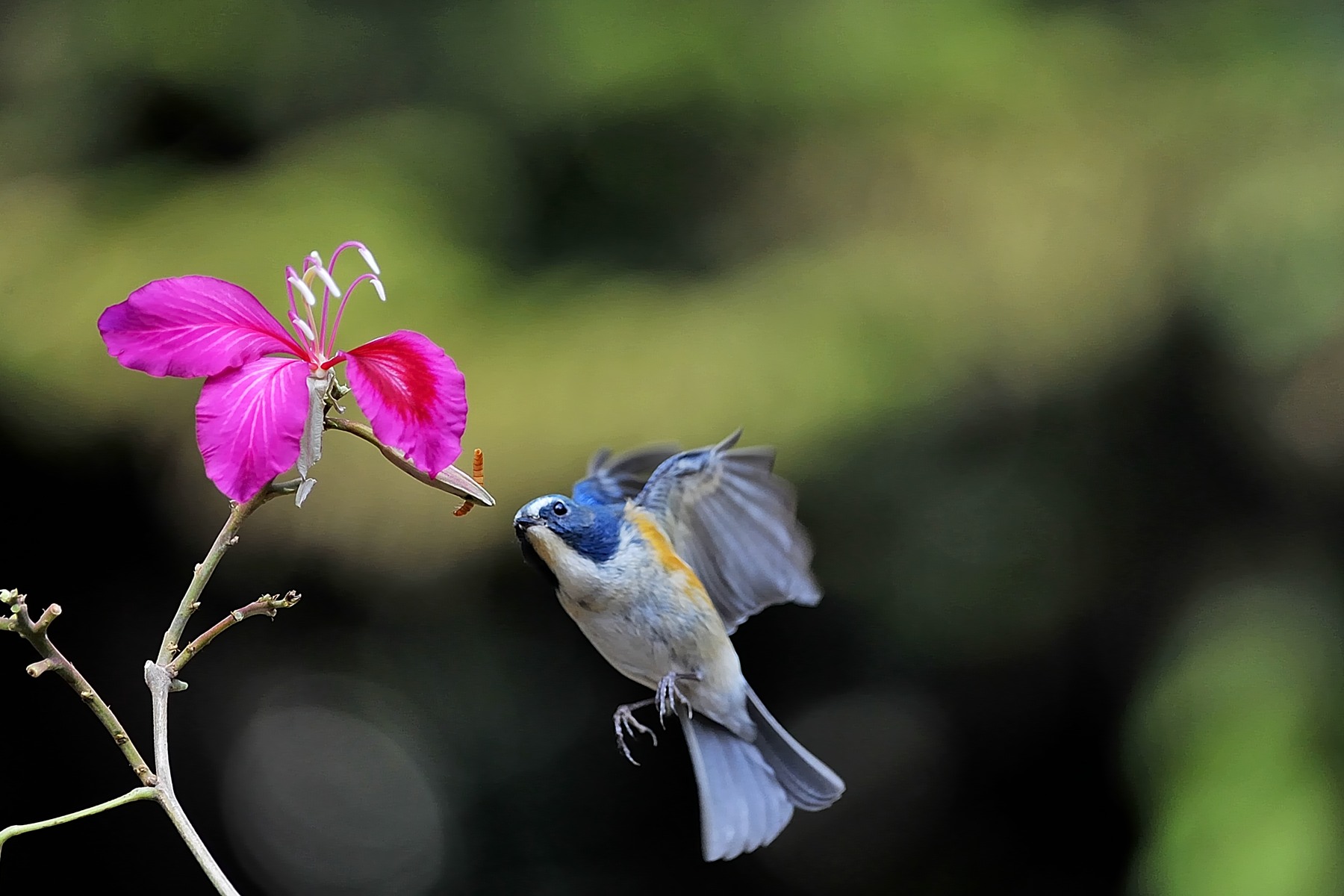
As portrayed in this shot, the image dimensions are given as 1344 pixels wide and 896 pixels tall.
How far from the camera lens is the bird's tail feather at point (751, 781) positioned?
0.86 metres

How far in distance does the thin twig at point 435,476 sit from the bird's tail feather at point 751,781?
383 millimetres

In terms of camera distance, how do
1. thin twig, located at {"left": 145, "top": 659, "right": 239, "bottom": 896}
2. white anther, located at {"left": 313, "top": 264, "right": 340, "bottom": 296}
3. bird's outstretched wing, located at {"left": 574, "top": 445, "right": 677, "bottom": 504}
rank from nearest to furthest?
thin twig, located at {"left": 145, "top": 659, "right": 239, "bottom": 896} < white anther, located at {"left": 313, "top": 264, "right": 340, "bottom": 296} < bird's outstretched wing, located at {"left": 574, "top": 445, "right": 677, "bottom": 504}

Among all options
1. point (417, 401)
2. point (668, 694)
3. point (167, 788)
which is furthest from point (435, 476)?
point (668, 694)

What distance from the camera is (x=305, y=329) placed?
1.91 ft

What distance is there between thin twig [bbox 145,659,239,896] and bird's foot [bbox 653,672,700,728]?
12.0 inches

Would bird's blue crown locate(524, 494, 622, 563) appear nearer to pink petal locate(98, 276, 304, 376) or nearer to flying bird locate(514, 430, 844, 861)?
flying bird locate(514, 430, 844, 861)

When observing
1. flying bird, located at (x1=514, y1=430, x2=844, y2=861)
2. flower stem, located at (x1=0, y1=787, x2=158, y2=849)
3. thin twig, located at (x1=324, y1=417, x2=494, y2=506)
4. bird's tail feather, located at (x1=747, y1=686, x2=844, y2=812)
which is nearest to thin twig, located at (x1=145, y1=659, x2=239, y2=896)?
flower stem, located at (x1=0, y1=787, x2=158, y2=849)

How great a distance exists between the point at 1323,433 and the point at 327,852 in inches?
90.1

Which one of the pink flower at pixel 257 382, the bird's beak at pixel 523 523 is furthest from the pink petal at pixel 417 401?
the bird's beak at pixel 523 523

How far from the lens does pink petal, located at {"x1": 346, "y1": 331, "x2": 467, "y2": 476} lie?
20.7 inches

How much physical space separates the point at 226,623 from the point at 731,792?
1.58 ft

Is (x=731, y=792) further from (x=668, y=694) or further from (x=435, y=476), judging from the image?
(x=435, y=476)

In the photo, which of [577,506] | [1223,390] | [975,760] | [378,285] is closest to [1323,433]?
[1223,390]

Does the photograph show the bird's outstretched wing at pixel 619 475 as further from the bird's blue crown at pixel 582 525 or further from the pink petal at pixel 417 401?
the pink petal at pixel 417 401
